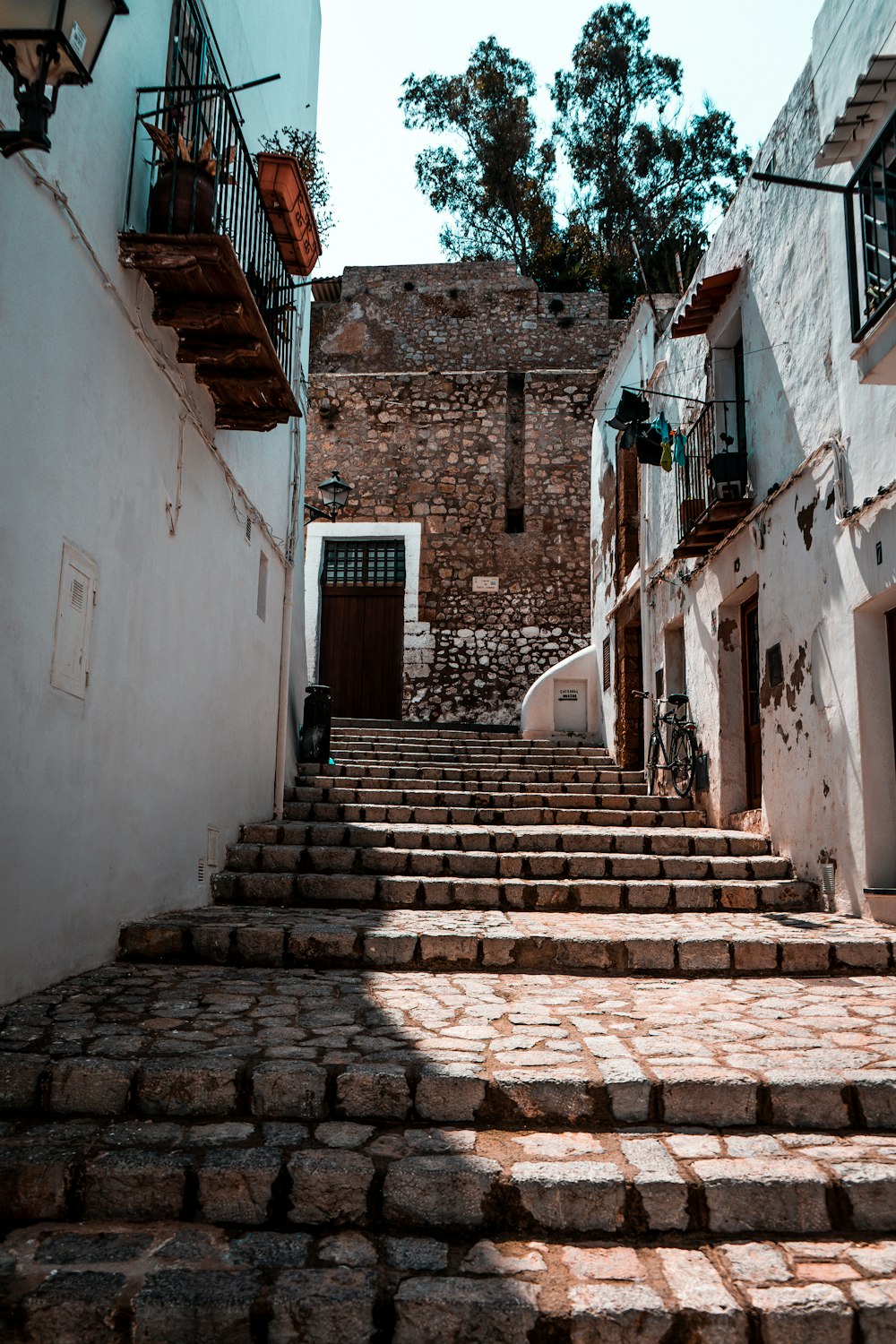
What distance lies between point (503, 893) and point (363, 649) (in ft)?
34.5

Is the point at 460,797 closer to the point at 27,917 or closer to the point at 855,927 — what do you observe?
the point at 855,927

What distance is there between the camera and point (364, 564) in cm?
1673

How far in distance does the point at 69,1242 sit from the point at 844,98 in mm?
7012

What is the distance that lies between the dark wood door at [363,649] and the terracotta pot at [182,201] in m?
11.5

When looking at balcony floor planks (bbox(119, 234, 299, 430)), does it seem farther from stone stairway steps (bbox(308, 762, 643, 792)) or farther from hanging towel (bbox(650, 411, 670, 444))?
hanging towel (bbox(650, 411, 670, 444))

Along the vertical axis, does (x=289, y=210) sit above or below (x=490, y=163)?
below

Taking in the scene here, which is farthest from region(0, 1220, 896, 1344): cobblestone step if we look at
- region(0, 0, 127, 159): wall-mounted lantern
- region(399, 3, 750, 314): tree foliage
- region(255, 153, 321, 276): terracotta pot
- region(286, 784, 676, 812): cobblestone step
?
region(399, 3, 750, 314): tree foliage

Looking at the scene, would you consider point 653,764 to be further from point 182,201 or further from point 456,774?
point 182,201

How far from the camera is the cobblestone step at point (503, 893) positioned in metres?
6.15

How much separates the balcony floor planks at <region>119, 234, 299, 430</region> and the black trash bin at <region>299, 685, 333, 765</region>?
12.9 feet

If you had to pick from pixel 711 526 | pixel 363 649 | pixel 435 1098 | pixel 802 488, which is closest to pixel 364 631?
pixel 363 649

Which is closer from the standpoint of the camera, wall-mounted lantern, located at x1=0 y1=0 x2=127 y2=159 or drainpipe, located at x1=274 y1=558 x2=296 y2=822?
wall-mounted lantern, located at x1=0 y1=0 x2=127 y2=159

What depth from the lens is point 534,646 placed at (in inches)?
639

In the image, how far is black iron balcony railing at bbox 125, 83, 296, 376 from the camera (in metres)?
4.95
